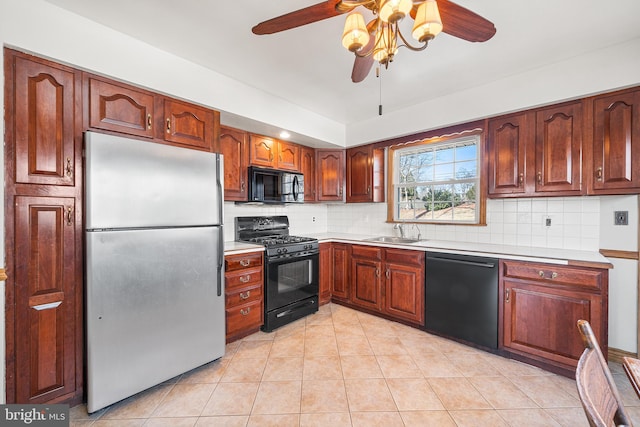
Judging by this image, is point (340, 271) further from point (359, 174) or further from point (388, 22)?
point (388, 22)

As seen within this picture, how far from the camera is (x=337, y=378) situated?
6.81ft

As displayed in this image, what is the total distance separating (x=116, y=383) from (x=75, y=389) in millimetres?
249

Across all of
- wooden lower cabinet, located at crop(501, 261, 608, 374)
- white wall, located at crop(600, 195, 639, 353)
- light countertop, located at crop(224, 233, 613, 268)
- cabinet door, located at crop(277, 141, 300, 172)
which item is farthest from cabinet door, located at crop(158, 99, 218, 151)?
white wall, located at crop(600, 195, 639, 353)

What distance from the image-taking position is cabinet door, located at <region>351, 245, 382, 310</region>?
10.4 ft

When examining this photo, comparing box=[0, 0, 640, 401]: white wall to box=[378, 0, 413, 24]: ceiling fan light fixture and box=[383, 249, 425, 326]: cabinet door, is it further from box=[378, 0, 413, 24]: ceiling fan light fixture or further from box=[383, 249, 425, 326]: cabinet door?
box=[378, 0, 413, 24]: ceiling fan light fixture

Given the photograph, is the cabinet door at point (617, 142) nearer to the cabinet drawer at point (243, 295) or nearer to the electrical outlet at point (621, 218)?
the electrical outlet at point (621, 218)

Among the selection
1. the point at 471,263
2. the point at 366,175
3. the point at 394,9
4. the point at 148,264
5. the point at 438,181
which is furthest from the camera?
the point at 366,175

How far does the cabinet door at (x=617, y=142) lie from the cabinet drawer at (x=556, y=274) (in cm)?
67

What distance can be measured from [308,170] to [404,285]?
1.92 meters

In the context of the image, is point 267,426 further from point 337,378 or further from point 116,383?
point 116,383

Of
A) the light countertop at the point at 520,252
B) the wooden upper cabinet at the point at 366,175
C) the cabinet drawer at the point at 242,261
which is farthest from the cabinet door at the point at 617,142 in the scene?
the cabinet drawer at the point at 242,261

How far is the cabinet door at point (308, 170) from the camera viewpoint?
371 centimetres

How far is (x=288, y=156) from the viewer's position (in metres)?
3.52

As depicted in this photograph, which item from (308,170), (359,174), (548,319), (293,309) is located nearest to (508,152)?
(548,319)
